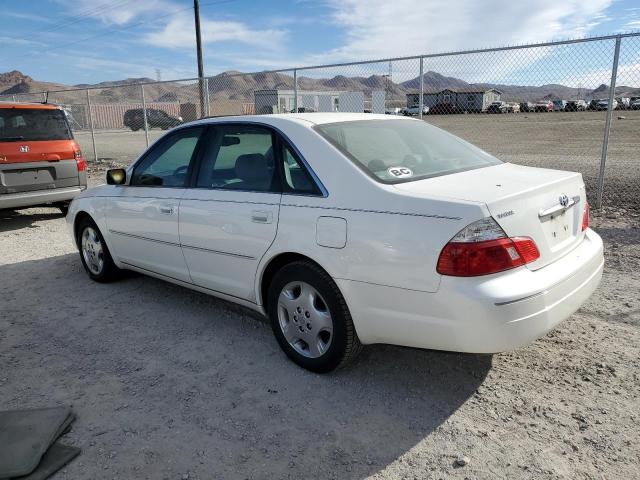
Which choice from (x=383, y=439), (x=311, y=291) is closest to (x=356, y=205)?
(x=311, y=291)

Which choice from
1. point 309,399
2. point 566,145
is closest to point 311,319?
point 309,399

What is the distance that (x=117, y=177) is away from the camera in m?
4.72

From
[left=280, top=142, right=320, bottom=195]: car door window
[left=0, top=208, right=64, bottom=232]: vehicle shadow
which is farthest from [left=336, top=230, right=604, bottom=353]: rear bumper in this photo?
[left=0, top=208, right=64, bottom=232]: vehicle shadow

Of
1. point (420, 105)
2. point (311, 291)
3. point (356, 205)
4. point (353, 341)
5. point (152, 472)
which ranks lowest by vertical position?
point (152, 472)

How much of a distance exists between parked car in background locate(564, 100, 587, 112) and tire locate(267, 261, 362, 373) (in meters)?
6.65

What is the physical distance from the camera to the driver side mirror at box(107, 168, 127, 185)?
4.70 metres

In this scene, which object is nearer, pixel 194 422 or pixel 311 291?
pixel 194 422

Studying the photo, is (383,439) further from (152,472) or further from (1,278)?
(1,278)

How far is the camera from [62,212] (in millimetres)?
9062

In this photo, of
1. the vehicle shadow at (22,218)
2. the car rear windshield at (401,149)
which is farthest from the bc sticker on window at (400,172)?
the vehicle shadow at (22,218)

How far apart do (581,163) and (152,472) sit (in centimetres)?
1269

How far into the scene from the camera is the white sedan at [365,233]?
2604 millimetres

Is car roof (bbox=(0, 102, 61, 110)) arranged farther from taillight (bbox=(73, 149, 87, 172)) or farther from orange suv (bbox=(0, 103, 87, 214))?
taillight (bbox=(73, 149, 87, 172))

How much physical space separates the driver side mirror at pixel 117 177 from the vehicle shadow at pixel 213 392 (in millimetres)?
1118
